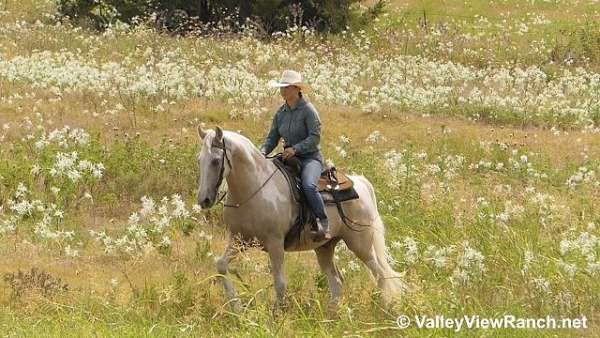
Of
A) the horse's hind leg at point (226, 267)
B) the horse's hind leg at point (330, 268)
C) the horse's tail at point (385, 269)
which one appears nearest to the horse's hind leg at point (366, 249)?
the horse's tail at point (385, 269)

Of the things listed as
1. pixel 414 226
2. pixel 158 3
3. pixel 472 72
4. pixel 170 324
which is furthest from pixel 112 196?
pixel 158 3

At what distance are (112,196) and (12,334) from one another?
691cm

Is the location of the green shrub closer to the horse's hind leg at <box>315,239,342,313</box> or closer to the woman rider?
the horse's hind leg at <box>315,239,342,313</box>

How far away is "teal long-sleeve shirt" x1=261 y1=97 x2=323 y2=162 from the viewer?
33.7 ft

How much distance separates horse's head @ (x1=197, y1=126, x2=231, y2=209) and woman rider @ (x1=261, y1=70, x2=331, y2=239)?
1152 millimetres

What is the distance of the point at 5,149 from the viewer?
1745 cm

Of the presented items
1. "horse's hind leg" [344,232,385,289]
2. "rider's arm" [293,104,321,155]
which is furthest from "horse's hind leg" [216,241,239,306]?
"horse's hind leg" [344,232,385,289]

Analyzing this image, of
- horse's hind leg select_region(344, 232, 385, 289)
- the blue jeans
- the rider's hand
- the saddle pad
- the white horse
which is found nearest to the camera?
the white horse

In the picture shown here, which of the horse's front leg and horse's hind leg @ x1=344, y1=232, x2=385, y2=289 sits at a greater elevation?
the horse's front leg

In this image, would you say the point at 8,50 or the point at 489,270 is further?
the point at 8,50

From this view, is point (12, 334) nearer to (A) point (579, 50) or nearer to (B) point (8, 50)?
(B) point (8, 50)

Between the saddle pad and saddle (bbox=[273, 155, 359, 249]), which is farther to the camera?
the saddle pad

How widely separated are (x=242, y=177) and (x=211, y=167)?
60 cm

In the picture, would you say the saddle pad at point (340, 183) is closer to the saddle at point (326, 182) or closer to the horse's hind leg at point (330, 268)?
the saddle at point (326, 182)
